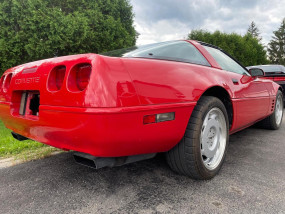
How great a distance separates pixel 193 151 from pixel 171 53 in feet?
2.76

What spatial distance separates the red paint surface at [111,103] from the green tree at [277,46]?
45613 mm

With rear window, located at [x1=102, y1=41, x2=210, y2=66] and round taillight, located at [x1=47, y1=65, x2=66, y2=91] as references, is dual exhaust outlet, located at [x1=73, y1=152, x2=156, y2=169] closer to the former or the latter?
round taillight, located at [x1=47, y1=65, x2=66, y2=91]

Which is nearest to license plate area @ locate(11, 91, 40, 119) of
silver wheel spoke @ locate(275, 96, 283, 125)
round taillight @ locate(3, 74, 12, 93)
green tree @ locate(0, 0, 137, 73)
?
round taillight @ locate(3, 74, 12, 93)

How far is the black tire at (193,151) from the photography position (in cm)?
157

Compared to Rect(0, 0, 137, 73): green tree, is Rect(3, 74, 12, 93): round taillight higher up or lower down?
lower down

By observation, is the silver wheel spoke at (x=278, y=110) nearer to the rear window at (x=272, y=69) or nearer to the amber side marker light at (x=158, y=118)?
the rear window at (x=272, y=69)

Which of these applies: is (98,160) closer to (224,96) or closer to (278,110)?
(224,96)

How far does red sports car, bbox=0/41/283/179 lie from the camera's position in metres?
1.18

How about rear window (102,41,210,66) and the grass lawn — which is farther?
the grass lawn

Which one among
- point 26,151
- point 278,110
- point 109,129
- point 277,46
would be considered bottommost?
point 26,151

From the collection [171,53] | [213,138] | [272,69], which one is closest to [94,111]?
[171,53]

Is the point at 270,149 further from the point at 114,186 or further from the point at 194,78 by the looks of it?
the point at 114,186

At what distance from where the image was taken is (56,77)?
1.44 meters

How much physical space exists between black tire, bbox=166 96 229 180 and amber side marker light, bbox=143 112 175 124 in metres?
0.24
